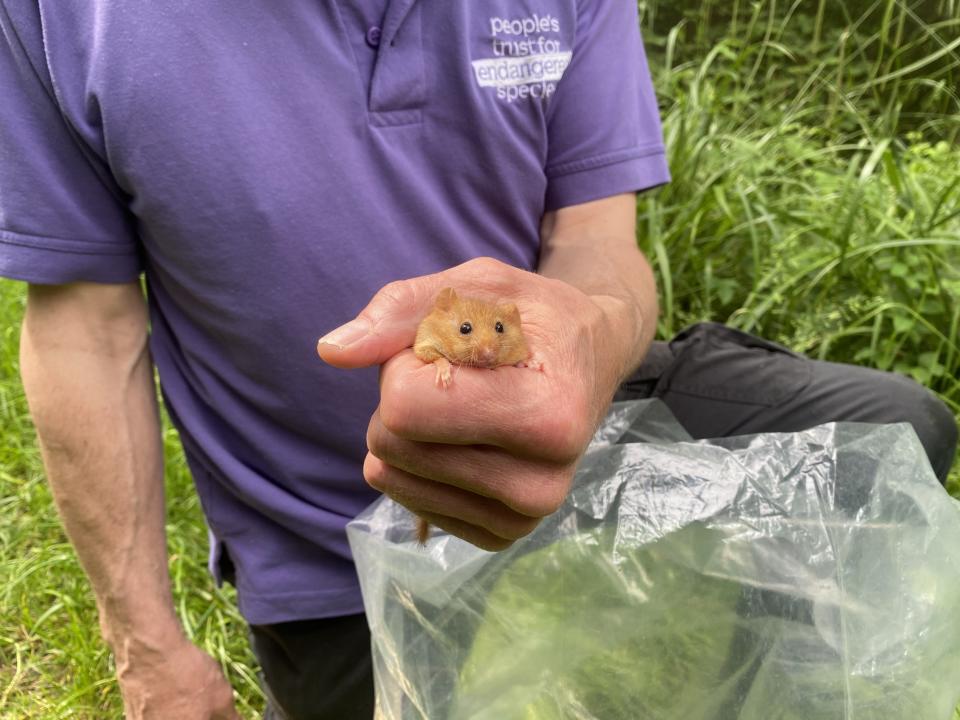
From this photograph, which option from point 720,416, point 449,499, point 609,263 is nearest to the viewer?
point 449,499

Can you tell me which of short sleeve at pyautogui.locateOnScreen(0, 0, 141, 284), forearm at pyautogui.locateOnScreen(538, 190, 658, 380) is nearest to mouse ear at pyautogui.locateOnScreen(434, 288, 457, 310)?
forearm at pyautogui.locateOnScreen(538, 190, 658, 380)

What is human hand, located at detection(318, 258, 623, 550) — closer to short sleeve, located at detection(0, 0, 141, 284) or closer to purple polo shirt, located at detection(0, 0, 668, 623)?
purple polo shirt, located at detection(0, 0, 668, 623)

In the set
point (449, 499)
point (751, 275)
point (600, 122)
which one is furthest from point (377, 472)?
point (751, 275)

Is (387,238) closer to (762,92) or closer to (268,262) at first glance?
(268,262)

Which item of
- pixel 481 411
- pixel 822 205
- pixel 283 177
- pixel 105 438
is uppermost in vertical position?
pixel 283 177

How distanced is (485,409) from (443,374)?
0.07 meters

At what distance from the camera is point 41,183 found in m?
1.38

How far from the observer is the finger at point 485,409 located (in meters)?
0.92

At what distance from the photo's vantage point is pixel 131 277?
1.58 meters

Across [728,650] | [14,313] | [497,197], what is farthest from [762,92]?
[14,313]

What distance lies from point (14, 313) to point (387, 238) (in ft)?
9.11

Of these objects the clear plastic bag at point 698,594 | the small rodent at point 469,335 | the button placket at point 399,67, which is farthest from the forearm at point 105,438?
the small rodent at point 469,335

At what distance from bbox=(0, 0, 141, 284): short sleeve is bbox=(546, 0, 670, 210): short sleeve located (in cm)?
97

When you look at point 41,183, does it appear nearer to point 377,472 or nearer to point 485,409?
point 377,472
